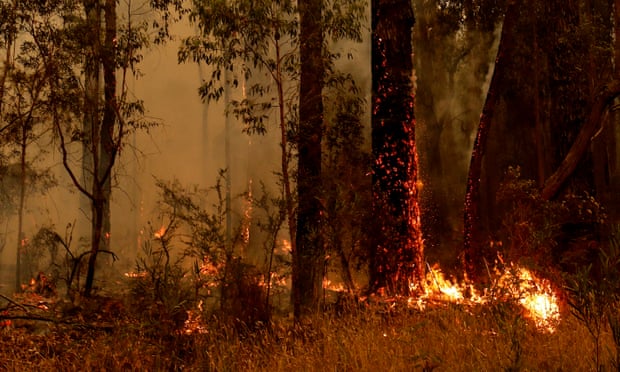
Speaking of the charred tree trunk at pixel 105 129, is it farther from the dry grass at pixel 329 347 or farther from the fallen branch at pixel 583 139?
the fallen branch at pixel 583 139

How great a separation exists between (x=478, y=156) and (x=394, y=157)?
1.27 m

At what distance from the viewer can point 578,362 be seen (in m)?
4.14

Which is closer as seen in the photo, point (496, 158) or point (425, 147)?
point (496, 158)

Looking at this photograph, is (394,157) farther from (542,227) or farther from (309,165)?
(542,227)

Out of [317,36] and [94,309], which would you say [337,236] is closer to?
[317,36]

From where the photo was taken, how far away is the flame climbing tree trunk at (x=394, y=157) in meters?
8.00

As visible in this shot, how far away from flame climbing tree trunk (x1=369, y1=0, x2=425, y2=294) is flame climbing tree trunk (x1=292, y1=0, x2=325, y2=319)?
78cm

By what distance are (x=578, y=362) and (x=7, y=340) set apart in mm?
5088

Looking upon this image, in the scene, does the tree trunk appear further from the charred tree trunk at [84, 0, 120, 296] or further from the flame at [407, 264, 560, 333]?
the flame at [407, 264, 560, 333]

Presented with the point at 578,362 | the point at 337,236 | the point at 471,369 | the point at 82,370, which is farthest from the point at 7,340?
the point at 578,362

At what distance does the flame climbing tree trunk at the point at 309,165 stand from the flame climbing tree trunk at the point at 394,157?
78 cm

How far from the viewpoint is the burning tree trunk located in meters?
8.63

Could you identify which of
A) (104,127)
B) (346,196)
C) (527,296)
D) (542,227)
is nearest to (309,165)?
(346,196)

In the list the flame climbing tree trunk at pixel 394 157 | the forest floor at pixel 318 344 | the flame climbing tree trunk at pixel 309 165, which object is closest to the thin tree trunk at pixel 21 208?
the flame climbing tree trunk at pixel 309 165
